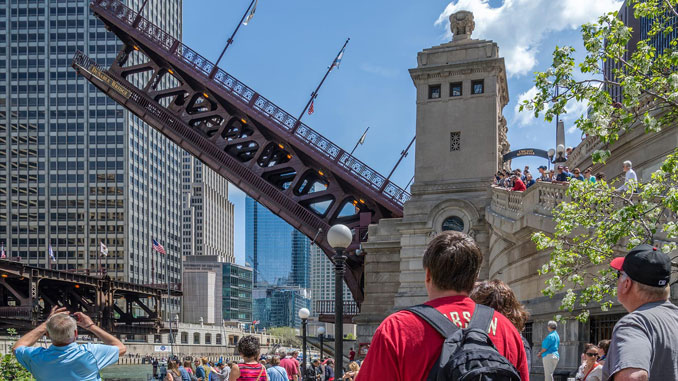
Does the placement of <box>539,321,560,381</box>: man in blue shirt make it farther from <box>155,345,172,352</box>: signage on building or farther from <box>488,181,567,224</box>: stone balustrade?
<box>155,345,172,352</box>: signage on building

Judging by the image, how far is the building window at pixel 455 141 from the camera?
86.3 ft

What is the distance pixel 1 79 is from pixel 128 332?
244 ft

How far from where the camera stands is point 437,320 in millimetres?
2861

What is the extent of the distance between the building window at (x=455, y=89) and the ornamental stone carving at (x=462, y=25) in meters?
1.75

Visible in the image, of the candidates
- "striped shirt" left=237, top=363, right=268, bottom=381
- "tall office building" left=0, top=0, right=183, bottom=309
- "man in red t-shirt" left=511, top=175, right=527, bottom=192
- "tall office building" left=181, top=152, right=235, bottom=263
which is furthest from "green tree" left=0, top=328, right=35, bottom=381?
"tall office building" left=181, top=152, right=235, bottom=263

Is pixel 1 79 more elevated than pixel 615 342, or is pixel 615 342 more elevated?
pixel 1 79

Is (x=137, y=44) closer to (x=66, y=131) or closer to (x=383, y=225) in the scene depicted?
(x=383, y=225)

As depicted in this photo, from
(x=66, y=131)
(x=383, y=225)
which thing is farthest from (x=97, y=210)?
(x=383, y=225)

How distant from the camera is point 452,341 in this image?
2.75 meters

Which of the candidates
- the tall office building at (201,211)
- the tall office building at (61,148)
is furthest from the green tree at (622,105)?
the tall office building at (201,211)

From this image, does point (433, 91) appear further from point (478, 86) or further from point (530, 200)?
point (530, 200)

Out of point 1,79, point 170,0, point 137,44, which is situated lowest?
point 137,44

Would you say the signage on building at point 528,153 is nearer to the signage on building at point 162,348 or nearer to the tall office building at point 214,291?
the signage on building at point 162,348

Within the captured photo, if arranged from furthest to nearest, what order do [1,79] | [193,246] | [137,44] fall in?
1. [193,246]
2. [1,79]
3. [137,44]
